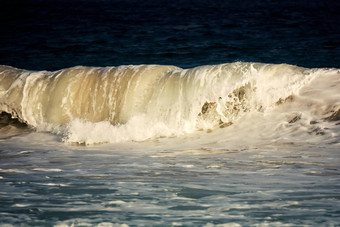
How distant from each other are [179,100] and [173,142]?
101 cm

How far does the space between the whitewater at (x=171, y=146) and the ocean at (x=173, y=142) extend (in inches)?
0.5

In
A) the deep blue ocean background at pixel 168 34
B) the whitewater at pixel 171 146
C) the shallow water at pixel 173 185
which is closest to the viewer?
the shallow water at pixel 173 185

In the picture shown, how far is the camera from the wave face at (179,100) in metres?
7.30

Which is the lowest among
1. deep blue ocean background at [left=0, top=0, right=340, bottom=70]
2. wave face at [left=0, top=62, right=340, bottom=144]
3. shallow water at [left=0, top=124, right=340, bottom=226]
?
shallow water at [left=0, top=124, right=340, bottom=226]

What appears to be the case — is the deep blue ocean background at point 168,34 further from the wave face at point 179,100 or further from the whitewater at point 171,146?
the whitewater at point 171,146

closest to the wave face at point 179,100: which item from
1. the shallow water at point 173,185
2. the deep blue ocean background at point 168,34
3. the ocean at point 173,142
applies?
the ocean at point 173,142

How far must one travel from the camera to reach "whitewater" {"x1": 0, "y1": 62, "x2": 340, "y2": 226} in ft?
12.1

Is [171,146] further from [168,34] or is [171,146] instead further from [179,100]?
[168,34]

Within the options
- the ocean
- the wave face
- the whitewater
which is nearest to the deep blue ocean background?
the ocean

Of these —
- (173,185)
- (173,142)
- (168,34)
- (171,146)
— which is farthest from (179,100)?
(168,34)

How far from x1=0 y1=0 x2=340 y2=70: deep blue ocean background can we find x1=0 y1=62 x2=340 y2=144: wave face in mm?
6103

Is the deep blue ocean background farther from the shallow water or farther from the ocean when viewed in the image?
the shallow water

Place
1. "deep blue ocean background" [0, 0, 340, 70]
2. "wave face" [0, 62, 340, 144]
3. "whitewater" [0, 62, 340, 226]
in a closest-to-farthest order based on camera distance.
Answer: "whitewater" [0, 62, 340, 226] < "wave face" [0, 62, 340, 144] < "deep blue ocean background" [0, 0, 340, 70]

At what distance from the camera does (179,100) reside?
768 cm
